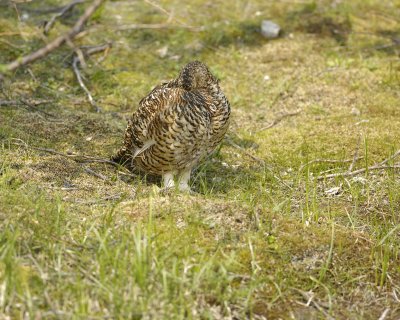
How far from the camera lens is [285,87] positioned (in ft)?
25.1

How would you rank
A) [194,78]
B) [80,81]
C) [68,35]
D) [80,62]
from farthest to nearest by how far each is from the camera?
[80,62]
[80,81]
[194,78]
[68,35]

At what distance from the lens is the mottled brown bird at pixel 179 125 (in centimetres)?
534

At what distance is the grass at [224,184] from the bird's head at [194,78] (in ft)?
1.44

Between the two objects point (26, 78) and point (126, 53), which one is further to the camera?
point (126, 53)

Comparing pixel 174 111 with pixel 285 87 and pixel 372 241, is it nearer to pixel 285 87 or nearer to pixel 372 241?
pixel 372 241

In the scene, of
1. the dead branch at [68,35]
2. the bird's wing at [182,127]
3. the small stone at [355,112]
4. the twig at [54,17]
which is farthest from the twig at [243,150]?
the dead branch at [68,35]

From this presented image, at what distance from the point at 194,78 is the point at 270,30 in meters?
3.31

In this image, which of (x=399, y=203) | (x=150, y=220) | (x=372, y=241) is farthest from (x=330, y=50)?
(x=150, y=220)

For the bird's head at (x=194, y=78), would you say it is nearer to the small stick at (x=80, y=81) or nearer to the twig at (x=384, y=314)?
the small stick at (x=80, y=81)

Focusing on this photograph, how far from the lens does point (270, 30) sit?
8633 millimetres

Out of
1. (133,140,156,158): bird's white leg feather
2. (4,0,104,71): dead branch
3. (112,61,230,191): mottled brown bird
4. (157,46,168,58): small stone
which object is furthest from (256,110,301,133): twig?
(4,0,104,71): dead branch

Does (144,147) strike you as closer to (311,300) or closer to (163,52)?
(311,300)

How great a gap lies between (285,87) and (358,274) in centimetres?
382

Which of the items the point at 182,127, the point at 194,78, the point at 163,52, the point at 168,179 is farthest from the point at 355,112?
the point at 163,52
